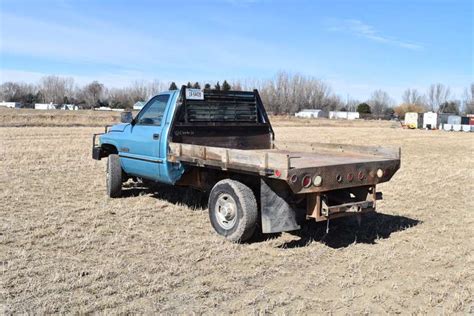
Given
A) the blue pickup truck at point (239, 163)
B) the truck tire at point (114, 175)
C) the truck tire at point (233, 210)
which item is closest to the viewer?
the blue pickup truck at point (239, 163)

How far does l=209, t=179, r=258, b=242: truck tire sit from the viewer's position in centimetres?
605

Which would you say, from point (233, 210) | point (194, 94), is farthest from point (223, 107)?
point (233, 210)

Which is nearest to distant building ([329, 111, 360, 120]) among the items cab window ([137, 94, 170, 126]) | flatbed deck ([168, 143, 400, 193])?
cab window ([137, 94, 170, 126])

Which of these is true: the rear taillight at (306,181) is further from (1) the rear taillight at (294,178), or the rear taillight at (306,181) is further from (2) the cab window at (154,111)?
(2) the cab window at (154,111)

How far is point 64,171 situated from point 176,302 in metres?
8.81

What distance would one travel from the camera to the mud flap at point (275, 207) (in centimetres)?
583

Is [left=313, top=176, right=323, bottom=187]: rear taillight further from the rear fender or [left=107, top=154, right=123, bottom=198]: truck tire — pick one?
[left=107, top=154, right=123, bottom=198]: truck tire

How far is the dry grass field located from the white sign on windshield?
185cm

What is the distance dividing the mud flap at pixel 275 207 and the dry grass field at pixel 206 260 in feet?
1.18

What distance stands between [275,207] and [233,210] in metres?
0.67

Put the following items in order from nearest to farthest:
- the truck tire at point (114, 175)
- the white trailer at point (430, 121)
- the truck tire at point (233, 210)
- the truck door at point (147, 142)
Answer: the truck tire at point (233, 210) < the truck door at point (147, 142) < the truck tire at point (114, 175) < the white trailer at point (430, 121)

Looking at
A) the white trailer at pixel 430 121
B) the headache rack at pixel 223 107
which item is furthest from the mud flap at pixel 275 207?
the white trailer at pixel 430 121

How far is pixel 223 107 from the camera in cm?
825

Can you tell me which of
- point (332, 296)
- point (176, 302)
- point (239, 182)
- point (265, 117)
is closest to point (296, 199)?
point (239, 182)
